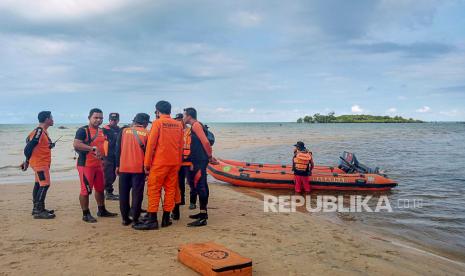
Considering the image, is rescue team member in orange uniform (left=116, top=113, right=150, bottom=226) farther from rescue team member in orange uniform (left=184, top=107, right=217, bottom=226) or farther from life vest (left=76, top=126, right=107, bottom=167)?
rescue team member in orange uniform (left=184, top=107, right=217, bottom=226)

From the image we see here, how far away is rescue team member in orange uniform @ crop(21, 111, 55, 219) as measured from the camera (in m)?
5.90

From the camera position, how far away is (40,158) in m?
5.95

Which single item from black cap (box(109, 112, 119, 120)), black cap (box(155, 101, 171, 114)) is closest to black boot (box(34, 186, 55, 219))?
black cap (box(109, 112, 119, 120))

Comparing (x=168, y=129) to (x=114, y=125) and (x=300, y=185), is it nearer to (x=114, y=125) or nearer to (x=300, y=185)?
(x=114, y=125)

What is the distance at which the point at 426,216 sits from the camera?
7.75 meters

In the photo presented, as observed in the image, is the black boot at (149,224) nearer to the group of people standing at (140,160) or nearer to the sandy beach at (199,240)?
the group of people standing at (140,160)

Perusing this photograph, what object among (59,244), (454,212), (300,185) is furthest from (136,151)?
(454,212)

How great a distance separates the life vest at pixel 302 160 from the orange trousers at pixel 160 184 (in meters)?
5.43

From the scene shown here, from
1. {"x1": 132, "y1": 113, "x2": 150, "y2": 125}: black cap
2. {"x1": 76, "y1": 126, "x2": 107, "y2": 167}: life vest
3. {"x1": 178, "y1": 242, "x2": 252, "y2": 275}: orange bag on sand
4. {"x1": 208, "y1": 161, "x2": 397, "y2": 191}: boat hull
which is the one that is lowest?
{"x1": 208, "y1": 161, "x2": 397, "y2": 191}: boat hull

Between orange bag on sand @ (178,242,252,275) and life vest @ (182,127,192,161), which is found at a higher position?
life vest @ (182,127,192,161)

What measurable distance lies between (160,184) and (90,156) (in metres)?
1.33

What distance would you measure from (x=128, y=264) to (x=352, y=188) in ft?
27.8

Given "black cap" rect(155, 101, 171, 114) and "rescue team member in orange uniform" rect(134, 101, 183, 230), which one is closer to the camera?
"rescue team member in orange uniform" rect(134, 101, 183, 230)

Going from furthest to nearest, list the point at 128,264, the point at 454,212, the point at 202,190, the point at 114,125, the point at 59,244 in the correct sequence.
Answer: the point at 454,212, the point at 114,125, the point at 202,190, the point at 59,244, the point at 128,264
